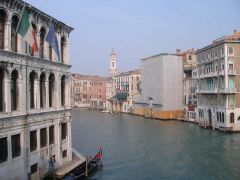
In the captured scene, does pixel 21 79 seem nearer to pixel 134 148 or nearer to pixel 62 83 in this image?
pixel 62 83

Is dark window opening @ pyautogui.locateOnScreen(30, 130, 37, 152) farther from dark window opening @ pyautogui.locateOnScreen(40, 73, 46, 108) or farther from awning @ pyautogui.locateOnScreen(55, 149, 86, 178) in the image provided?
awning @ pyautogui.locateOnScreen(55, 149, 86, 178)

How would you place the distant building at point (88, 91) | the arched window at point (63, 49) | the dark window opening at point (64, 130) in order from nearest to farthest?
the dark window opening at point (64, 130), the arched window at point (63, 49), the distant building at point (88, 91)

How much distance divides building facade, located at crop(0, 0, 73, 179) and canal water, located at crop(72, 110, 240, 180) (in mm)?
→ 3318

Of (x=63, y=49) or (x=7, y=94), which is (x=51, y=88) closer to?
(x=63, y=49)

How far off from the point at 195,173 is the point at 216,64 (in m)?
19.7

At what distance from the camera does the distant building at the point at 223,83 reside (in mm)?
34156

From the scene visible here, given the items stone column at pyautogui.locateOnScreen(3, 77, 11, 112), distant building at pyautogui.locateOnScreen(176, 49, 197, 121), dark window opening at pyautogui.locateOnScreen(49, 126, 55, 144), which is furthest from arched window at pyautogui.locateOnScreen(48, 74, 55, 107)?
distant building at pyautogui.locateOnScreen(176, 49, 197, 121)

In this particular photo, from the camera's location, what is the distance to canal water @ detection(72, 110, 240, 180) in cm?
1886

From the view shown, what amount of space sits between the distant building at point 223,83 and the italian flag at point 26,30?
24.2m

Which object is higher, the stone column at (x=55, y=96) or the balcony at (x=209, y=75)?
the balcony at (x=209, y=75)

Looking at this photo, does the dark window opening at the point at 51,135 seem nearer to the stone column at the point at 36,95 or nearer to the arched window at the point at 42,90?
Result: the arched window at the point at 42,90

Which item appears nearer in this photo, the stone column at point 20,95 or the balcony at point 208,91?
the stone column at point 20,95

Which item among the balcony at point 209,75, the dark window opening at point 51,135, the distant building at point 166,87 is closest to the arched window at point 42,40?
the dark window opening at point 51,135

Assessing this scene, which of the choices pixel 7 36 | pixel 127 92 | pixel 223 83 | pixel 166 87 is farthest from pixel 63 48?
pixel 127 92
